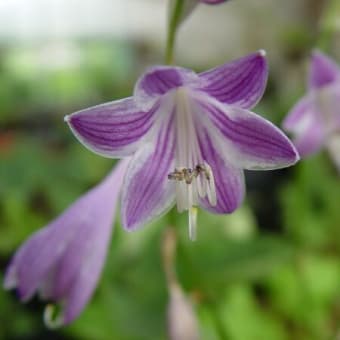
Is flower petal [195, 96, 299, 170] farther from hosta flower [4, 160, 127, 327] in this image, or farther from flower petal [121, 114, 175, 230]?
hosta flower [4, 160, 127, 327]

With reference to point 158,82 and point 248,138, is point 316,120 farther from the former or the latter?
point 158,82

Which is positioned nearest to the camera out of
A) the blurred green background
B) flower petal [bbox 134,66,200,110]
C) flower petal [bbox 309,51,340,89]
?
flower petal [bbox 134,66,200,110]

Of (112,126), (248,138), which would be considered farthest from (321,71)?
(112,126)

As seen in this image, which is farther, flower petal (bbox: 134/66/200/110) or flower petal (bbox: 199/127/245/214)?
flower petal (bbox: 199/127/245/214)

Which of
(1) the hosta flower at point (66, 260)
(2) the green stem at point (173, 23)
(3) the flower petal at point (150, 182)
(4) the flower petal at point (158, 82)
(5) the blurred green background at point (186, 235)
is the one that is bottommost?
(5) the blurred green background at point (186, 235)

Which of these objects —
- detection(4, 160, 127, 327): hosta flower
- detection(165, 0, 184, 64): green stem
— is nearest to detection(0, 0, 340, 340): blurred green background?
detection(4, 160, 127, 327): hosta flower

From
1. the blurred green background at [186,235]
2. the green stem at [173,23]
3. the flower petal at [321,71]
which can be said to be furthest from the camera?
the blurred green background at [186,235]

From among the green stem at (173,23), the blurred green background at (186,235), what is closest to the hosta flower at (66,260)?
the blurred green background at (186,235)

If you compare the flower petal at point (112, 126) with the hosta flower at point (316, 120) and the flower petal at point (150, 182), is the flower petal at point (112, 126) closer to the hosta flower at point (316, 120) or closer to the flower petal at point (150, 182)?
the flower petal at point (150, 182)

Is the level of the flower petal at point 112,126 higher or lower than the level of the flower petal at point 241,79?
lower
